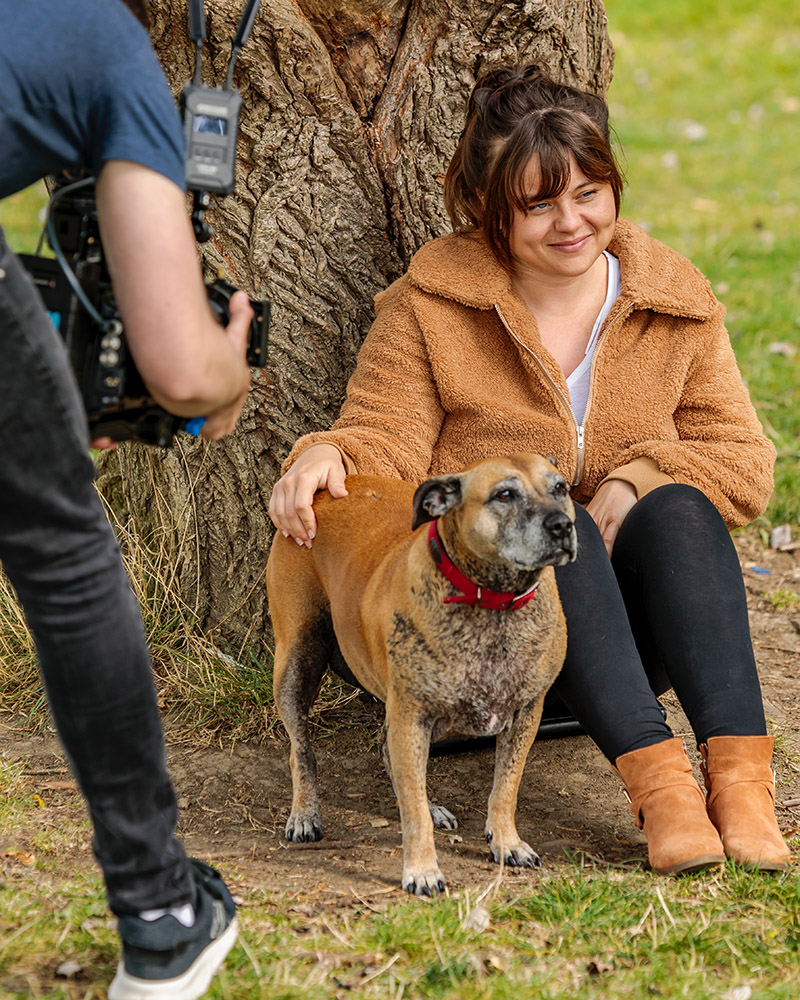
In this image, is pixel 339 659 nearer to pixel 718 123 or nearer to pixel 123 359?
pixel 123 359

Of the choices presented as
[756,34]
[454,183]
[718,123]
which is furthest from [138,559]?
[756,34]

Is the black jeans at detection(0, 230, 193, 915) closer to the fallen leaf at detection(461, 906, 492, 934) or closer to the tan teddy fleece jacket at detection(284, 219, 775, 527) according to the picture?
the fallen leaf at detection(461, 906, 492, 934)

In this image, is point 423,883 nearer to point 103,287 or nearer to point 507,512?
point 507,512

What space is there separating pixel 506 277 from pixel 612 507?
0.77 m

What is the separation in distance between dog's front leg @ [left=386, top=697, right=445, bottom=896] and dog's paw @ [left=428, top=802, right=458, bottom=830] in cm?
33

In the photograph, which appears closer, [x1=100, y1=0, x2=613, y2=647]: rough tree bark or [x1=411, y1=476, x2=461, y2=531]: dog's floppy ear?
[x1=411, y1=476, x2=461, y2=531]: dog's floppy ear

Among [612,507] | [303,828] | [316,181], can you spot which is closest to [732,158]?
[316,181]

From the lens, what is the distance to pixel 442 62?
376 cm

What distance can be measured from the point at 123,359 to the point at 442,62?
7.24ft

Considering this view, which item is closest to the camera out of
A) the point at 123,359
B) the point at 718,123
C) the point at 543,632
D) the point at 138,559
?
the point at 123,359

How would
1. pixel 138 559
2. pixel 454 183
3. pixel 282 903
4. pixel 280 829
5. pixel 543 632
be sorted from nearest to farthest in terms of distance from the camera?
pixel 282 903 < pixel 543 632 < pixel 280 829 < pixel 454 183 < pixel 138 559

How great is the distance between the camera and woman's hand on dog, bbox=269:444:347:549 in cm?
321

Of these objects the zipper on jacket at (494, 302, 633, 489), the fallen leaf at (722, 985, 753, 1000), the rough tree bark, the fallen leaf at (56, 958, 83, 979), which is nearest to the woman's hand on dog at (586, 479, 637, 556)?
the zipper on jacket at (494, 302, 633, 489)

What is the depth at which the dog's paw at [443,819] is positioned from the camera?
3264 mm
